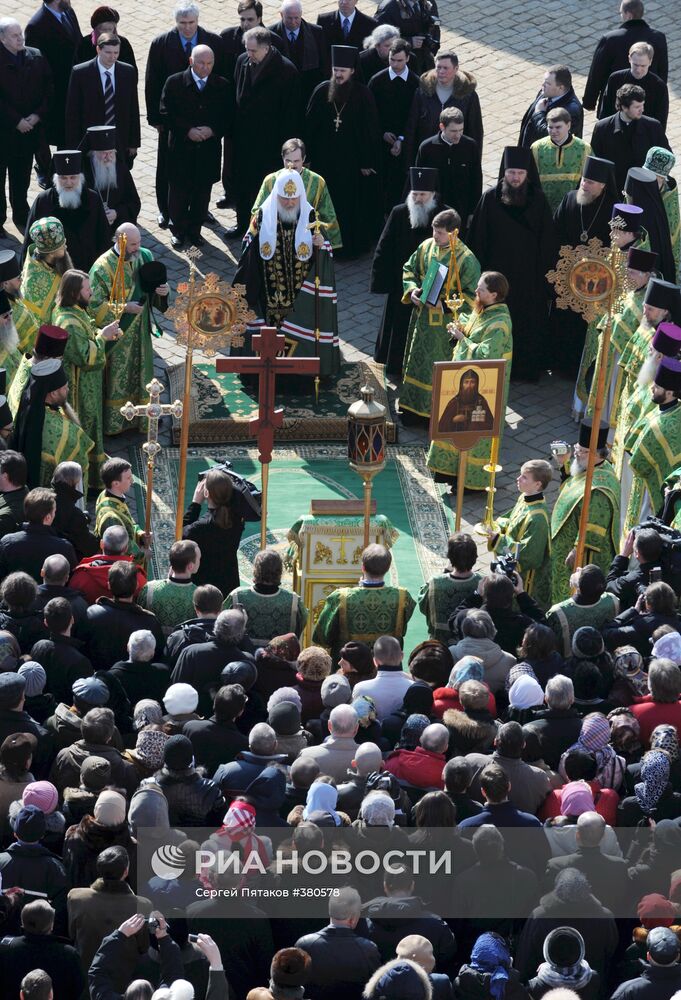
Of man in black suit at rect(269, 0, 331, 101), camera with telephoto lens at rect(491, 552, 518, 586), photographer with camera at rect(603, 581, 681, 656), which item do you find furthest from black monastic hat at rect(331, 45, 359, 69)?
photographer with camera at rect(603, 581, 681, 656)

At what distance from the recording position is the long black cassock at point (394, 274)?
1627cm

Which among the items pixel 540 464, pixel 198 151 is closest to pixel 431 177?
pixel 198 151

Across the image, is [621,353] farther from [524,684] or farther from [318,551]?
→ [524,684]

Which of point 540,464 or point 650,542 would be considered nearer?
point 650,542

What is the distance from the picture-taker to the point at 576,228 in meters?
16.3

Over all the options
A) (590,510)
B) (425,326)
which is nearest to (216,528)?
(590,510)

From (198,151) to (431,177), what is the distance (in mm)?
3006

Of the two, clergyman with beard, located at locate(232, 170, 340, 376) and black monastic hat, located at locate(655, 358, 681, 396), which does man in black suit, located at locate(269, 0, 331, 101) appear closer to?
clergyman with beard, located at locate(232, 170, 340, 376)

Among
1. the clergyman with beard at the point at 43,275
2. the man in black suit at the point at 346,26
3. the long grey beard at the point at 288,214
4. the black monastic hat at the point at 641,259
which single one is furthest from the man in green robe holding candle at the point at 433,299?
the man in black suit at the point at 346,26

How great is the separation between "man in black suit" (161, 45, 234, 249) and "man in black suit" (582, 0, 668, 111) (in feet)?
11.4

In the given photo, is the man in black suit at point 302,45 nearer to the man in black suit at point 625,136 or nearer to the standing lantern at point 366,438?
the man in black suit at point 625,136

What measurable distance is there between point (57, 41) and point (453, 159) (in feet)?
13.4

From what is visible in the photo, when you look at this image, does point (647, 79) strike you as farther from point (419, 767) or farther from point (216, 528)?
point (419, 767)

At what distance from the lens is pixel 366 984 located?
8.23 metres
